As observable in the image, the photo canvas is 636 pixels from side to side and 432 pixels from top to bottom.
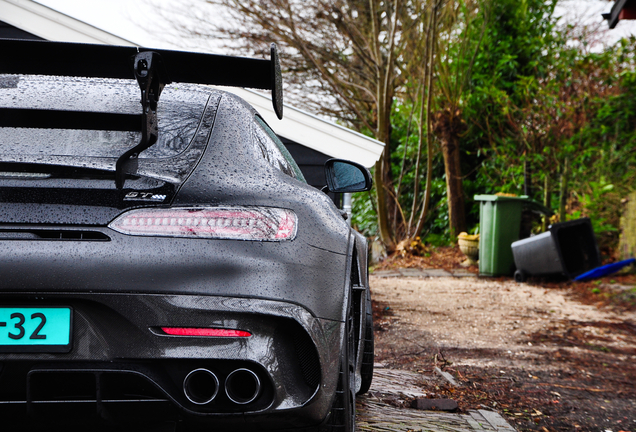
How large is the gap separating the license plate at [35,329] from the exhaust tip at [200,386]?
0.31 meters

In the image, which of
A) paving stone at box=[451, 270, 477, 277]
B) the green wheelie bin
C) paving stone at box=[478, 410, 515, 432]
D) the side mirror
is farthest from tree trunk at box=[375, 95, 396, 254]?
the side mirror

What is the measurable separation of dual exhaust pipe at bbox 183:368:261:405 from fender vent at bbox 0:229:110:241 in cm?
42

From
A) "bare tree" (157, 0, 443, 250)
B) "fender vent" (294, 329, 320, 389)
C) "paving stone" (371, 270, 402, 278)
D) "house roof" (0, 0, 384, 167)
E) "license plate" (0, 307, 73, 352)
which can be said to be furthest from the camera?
"bare tree" (157, 0, 443, 250)

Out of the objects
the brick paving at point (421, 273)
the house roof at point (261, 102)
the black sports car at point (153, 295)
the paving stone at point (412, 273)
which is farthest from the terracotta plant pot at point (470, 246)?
the black sports car at point (153, 295)

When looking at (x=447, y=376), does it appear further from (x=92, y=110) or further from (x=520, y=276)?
(x=520, y=276)

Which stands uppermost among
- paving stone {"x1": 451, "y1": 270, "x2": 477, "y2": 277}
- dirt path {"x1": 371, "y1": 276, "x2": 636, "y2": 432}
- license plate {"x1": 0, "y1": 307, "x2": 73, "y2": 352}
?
license plate {"x1": 0, "y1": 307, "x2": 73, "y2": 352}

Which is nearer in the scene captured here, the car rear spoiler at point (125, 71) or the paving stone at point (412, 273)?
the car rear spoiler at point (125, 71)

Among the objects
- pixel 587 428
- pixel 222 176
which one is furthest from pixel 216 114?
pixel 587 428

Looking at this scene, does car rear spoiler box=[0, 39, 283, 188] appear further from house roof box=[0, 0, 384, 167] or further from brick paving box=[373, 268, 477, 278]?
brick paving box=[373, 268, 477, 278]

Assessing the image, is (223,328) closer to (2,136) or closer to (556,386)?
(2,136)

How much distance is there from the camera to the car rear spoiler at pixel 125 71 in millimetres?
1710

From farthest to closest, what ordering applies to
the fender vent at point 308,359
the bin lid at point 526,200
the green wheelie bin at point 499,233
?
the bin lid at point 526,200, the green wheelie bin at point 499,233, the fender vent at point 308,359

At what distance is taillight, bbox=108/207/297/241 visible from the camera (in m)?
1.58

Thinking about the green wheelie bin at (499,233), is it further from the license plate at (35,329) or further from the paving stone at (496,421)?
the license plate at (35,329)
